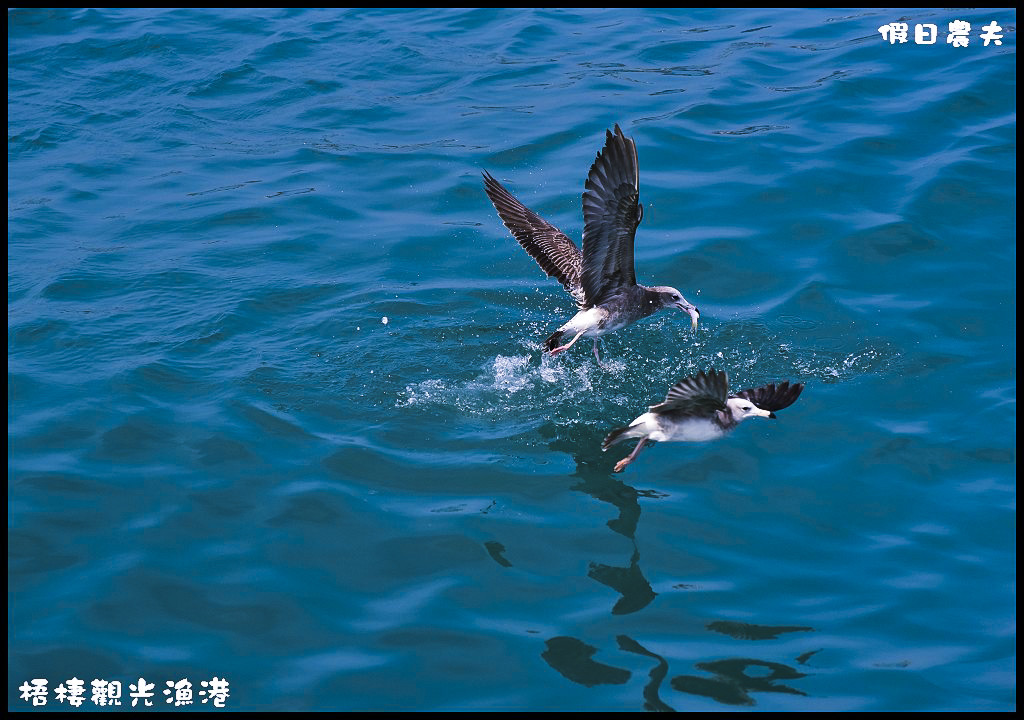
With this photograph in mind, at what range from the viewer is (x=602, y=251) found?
10.7 m

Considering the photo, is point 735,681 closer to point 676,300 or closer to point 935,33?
point 676,300

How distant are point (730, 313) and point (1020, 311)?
278cm

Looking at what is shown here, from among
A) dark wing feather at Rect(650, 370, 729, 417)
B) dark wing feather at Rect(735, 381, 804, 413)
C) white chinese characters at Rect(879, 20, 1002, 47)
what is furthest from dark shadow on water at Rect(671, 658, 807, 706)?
white chinese characters at Rect(879, 20, 1002, 47)

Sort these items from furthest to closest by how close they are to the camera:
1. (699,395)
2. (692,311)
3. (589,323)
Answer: (692,311) < (589,323) < (699,395)

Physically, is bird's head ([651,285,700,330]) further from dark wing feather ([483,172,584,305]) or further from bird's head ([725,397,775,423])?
bird's head ([725,397,775,423])

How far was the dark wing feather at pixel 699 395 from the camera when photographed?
8.22 m

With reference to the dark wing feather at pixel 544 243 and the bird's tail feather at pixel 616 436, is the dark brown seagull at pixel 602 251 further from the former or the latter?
the bird's tail feather at pixel 616 436

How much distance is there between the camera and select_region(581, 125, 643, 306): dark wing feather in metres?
9.76

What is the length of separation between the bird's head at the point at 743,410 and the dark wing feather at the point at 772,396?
0.53ft

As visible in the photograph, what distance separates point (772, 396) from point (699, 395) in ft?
2.82

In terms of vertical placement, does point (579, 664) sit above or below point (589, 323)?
below

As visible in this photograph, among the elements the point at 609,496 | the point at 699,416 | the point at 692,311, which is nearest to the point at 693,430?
the point at 699,416

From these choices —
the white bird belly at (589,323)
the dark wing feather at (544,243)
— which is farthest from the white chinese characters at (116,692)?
the dark wing feather at (544,243)

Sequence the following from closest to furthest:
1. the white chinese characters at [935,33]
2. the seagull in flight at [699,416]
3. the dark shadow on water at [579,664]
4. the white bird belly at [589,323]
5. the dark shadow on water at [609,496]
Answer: the dark shadow on water at [579,664]
the dark shadow on water at [609,496]
the seagull in flight at [699,416]
the white bird belly at [589,323]
the white chinese characters at [935,33]
